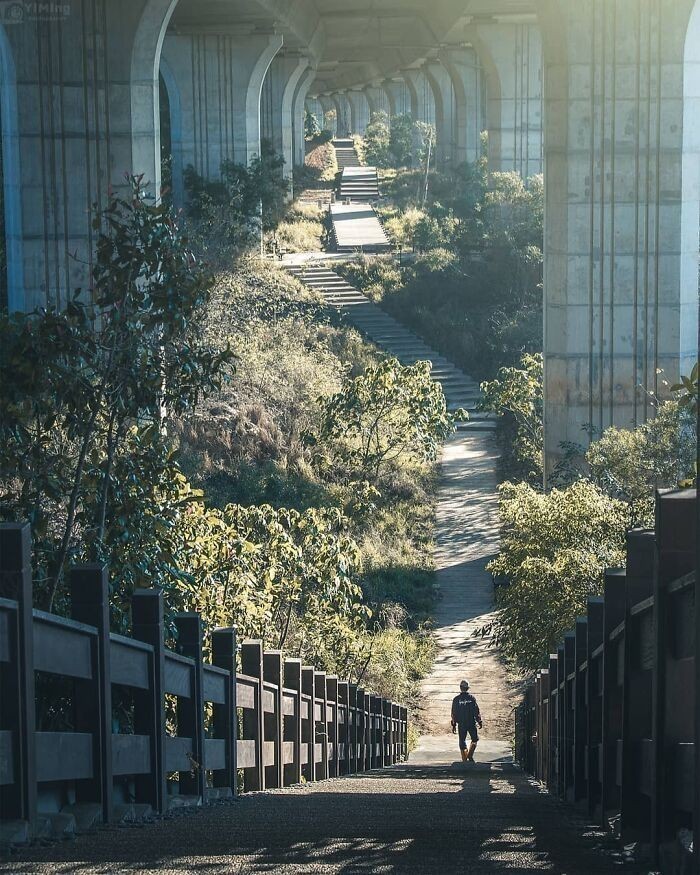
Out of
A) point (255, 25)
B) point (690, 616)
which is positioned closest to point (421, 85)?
point (255, 25)

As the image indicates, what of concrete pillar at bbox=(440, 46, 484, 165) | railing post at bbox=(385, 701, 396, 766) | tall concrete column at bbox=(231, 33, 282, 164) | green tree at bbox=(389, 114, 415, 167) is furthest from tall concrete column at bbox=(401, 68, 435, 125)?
railing post at bbox=(385, 701, 396, 766)

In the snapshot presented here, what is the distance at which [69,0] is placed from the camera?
19.5m

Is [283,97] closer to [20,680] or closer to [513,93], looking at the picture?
[513,93]

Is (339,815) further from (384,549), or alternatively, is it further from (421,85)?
(421,85)

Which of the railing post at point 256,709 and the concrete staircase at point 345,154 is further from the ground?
the concrete staircase at point 345,154

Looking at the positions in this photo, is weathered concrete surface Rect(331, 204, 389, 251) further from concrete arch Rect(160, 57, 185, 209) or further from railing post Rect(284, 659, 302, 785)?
railing post Rect(284, 659, 302, 785)

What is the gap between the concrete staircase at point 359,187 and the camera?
173 feet

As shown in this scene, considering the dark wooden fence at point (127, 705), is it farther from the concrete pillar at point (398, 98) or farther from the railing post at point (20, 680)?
Answer: the concrete pillar at point (398, 98)

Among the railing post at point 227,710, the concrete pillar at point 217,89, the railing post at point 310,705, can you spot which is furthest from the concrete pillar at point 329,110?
the railing post at point 227,710

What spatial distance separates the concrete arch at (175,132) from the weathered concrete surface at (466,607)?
50.5ft

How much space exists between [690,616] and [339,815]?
2518 millimetres

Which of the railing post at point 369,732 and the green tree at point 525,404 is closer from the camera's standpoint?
the railing post at point 369,732

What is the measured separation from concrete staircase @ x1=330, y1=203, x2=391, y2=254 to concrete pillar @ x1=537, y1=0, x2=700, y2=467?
20.8m

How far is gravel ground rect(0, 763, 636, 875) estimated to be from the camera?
3990mm
